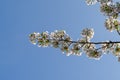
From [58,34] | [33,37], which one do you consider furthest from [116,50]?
[33,37]

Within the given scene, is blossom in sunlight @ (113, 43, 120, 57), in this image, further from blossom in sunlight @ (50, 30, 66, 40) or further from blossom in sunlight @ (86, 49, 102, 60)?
blossom in sunlight @ (50, 30, 66, 40)

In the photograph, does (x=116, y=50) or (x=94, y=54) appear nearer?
(x=94, y=54)

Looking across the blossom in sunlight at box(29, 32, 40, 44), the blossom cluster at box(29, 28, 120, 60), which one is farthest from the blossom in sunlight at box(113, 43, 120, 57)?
the blossom in sunlight at box(29, 32, 40, 44)

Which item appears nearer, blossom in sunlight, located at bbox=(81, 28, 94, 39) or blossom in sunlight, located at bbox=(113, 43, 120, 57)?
blossom in sunlight, located at bbox=(81, 28, 94, 39)

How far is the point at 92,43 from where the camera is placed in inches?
992

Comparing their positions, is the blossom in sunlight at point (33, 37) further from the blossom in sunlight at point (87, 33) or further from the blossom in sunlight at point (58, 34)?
the blossom in sunlight at point (87, 33)

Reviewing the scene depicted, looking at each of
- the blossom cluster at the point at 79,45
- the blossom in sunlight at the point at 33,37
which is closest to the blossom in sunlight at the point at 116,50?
the blossom cluster at the point at 79,45

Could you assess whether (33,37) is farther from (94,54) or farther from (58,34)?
(94,54)

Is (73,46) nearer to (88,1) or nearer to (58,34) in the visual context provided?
(58,34)

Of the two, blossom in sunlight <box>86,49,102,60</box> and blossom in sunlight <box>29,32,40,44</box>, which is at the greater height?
blossom in sunlight <box>29,32,40,44</box>

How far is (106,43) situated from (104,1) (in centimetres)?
235

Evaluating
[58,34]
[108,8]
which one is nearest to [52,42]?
[58,34]

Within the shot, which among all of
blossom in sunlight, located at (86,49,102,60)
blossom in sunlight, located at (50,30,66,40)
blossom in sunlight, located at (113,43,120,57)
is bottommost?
blossom in sunlight, located at (86,49,102,60)

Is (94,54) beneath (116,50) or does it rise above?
beneath
